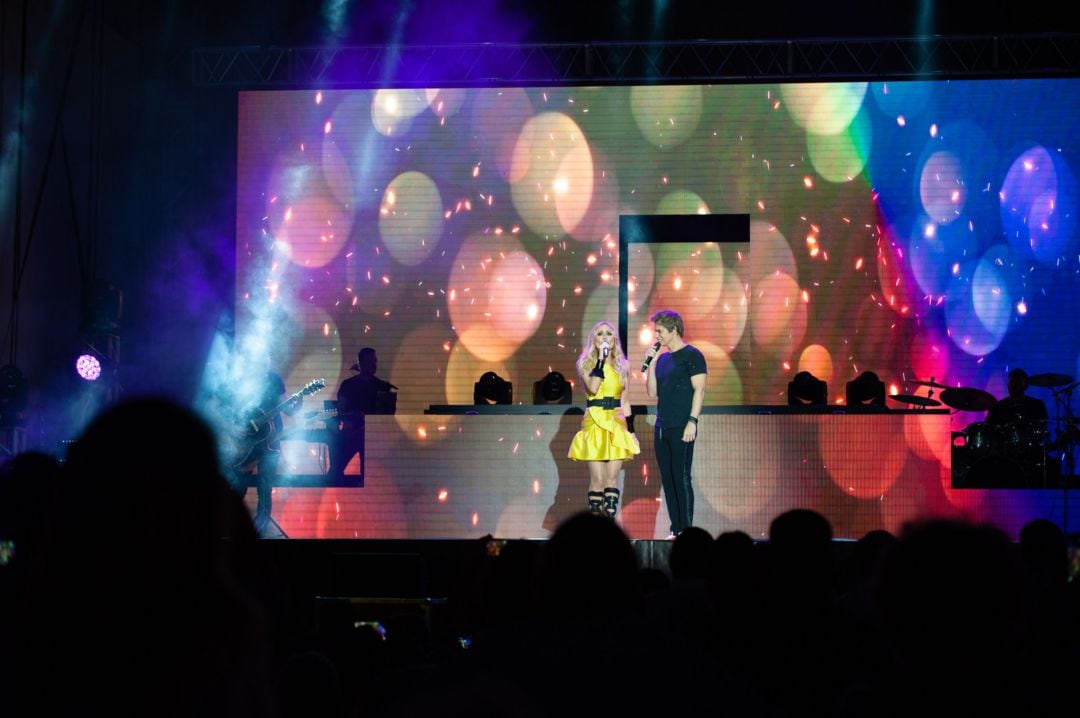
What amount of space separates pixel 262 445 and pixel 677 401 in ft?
10.6

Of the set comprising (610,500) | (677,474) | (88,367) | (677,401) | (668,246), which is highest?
(668,246)

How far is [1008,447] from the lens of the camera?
8758 millimetres

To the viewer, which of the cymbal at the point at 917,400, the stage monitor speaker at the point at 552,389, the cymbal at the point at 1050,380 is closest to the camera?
the cymbal at the point at 1050,380

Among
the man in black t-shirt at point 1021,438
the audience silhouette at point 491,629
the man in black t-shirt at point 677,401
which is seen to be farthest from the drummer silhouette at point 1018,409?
the audience silhouette at point 491,629

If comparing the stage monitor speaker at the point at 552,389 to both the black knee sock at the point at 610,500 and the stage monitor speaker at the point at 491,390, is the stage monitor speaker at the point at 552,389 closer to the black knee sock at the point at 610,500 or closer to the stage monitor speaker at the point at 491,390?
the stage monitor speaker at the point at 491,390

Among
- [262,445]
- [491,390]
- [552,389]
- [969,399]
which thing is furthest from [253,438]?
[969,399]

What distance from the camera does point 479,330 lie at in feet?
36.2

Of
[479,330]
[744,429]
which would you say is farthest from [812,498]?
[479,330]

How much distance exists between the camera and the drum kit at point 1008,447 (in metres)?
8.59

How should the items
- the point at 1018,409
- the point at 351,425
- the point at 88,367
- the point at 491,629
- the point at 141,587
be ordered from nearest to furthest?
the point at 141,587
the point at 491,629
the point at 88,367
the point at 1018,409
the point at 351,425

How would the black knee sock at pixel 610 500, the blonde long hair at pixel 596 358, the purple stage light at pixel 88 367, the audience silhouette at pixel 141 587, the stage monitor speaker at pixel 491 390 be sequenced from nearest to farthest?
the audience silhouette at pixel 141 587 → the blonde long hair at pixel 596 358 → the black knee sock at pixel 610 500 → the purple stage light at pixel 88 367 → the stage monitor speaker at pixel 491 390

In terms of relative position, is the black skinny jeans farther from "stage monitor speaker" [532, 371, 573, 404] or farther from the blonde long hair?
"stage monitor speaker" [532, 371, 573, 404]

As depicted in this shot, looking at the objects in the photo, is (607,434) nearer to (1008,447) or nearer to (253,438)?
(253,438)

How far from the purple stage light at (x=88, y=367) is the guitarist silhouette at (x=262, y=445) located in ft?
3.64
